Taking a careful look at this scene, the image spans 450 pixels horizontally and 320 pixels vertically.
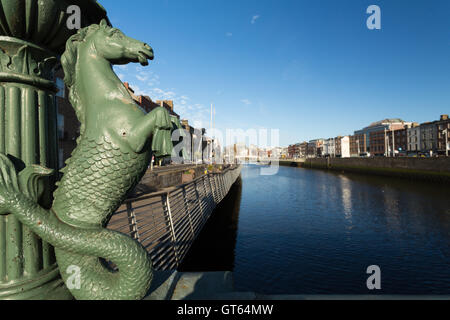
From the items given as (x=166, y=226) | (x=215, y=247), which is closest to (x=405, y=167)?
(x=215, y=247)

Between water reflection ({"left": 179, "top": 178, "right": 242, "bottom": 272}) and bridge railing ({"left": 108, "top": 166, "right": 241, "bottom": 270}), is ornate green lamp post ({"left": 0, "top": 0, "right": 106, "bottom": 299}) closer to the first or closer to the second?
bridge railing ({"left": 108, "top": 166, "right": 241, "bottom": 270})

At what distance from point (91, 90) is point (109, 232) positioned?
110cm

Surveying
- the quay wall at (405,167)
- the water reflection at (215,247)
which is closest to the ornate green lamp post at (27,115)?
the water reflection at (215,247)

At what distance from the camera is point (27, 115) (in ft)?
6.12

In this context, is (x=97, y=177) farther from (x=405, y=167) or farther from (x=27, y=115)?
(x=405, y=167)

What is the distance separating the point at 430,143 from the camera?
69.1 meters

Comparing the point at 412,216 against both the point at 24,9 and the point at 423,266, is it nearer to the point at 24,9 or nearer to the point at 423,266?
the point at 423,266

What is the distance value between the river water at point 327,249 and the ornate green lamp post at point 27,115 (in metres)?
5.46

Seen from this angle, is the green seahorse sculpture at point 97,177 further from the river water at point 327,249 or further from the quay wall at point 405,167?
the quay wall at point 405,167

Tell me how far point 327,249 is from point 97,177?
969 cm

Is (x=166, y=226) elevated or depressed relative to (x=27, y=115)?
depressed

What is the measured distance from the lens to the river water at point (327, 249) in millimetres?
7090

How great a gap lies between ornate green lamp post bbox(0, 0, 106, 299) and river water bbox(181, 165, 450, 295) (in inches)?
215

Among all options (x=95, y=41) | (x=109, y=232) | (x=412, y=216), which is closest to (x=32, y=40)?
(x=95, y=41)
